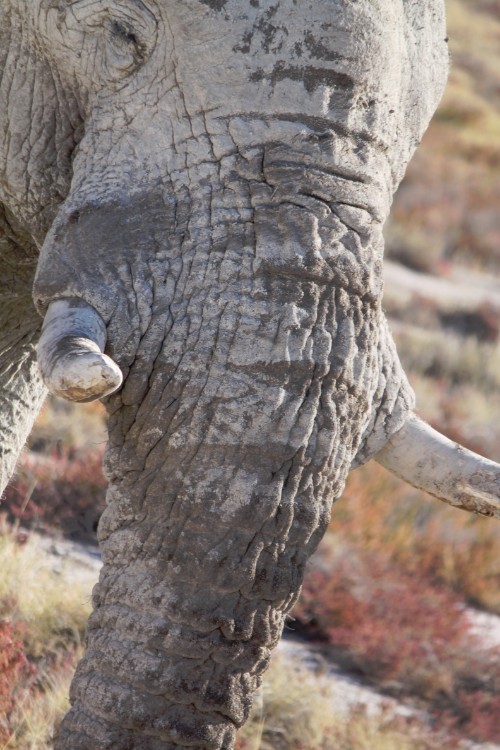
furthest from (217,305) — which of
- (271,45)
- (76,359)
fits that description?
(271,45)

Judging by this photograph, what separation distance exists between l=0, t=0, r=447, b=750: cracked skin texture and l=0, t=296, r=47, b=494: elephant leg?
919 mm

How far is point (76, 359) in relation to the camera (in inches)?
73.4

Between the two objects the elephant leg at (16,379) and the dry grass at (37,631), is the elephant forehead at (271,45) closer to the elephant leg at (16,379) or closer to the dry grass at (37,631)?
the elephant leg at (16,379)

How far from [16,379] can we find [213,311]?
153 centimetres

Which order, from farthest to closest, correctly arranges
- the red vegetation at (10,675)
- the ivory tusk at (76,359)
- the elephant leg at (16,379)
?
the red vegetation at (10,675)
the elephant leg at (16,379)
the ivory tusk at (76,359)

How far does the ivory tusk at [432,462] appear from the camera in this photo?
2.53 m

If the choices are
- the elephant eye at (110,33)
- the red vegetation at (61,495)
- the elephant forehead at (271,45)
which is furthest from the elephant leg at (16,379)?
the red vegetation at (61,495)

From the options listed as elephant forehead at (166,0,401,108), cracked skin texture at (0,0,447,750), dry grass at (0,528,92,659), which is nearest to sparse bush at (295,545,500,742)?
dry grass at (0,528,92,659)

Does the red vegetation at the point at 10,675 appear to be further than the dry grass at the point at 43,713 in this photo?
Yes

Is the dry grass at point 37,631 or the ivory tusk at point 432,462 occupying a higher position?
the ivory tusk at point 432,462

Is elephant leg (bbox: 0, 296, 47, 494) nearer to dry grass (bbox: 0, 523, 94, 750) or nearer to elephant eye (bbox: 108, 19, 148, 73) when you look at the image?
dry grass (bbox: 0, 523, 94, 750)

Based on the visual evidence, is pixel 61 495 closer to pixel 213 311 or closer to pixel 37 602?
pixel 37 602

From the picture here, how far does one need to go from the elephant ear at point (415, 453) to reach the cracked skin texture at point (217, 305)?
4 cm

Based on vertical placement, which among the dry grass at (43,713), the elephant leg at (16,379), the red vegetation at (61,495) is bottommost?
the dry grass at (43,713)
